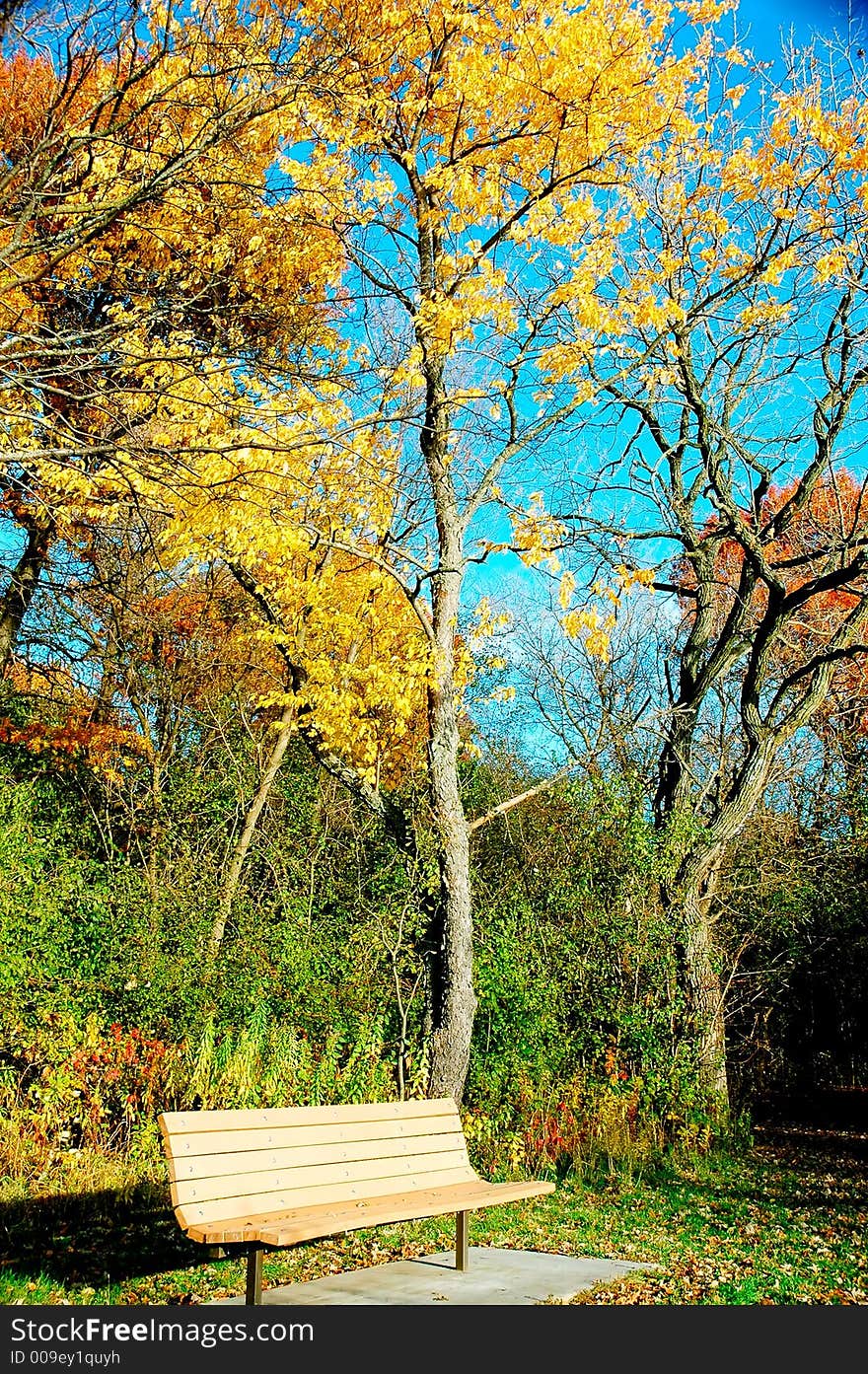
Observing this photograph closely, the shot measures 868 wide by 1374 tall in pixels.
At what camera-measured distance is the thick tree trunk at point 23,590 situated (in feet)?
37.5

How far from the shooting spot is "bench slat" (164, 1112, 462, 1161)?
14.0ft

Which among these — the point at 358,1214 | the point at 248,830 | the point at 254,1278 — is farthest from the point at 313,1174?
the point at 248,830

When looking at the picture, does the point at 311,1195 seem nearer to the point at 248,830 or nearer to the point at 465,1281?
the point at 465,1281

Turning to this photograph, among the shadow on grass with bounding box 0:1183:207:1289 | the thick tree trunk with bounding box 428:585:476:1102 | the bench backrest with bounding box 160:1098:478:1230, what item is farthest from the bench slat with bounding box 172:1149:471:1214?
the thick tree trunk with bounding box 428:585:476:1102

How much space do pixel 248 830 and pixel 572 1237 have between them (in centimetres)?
509

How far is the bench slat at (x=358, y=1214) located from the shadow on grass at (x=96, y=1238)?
1.28 m

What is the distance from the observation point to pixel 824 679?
1055cm

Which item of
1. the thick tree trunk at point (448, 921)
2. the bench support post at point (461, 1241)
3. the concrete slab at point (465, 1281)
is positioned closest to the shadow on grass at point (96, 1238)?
the concrete slab at point (465, 1281)

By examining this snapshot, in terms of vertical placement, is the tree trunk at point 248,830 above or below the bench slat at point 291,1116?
above

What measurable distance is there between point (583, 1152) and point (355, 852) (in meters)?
3.06

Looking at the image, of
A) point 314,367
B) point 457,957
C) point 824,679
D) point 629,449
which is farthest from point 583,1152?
point 629,449

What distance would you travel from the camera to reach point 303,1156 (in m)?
4.84

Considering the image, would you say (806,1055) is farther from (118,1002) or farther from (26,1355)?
(26,1355)

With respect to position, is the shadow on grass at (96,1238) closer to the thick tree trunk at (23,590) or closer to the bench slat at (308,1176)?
the bench slat at (308,1176)
